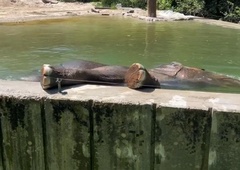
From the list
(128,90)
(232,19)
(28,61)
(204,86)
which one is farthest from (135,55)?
(232,19)

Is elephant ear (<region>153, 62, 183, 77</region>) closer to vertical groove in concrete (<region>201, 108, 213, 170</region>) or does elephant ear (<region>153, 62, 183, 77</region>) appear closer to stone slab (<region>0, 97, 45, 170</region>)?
vertical groove in concrete (<region>201, 108, 213, 170</region>)

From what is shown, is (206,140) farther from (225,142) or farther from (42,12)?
(42,12)

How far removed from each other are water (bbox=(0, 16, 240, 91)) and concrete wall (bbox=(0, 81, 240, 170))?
151 inches

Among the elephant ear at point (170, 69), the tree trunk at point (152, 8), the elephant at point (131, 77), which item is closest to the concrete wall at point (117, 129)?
the elephant at point (131, 77)

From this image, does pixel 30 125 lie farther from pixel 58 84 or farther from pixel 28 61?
pixel 28 61

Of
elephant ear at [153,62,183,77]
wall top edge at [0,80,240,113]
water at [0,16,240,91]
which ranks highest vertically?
wall top edge at [0,80,240,113]

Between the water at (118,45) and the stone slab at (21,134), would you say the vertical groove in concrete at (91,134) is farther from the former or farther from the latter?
the water at (118,45)

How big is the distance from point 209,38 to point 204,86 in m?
6.92

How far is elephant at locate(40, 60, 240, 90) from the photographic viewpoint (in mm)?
3313

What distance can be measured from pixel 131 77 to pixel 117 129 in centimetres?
53

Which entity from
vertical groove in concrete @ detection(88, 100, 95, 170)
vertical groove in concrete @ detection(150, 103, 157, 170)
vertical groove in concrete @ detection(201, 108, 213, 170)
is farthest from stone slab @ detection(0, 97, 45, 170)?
vertical groove in concrete @ detection(201, 108, 213, 170)

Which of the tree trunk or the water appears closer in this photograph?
the water

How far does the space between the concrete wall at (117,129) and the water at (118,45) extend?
151 inches

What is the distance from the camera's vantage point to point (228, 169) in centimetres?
296
